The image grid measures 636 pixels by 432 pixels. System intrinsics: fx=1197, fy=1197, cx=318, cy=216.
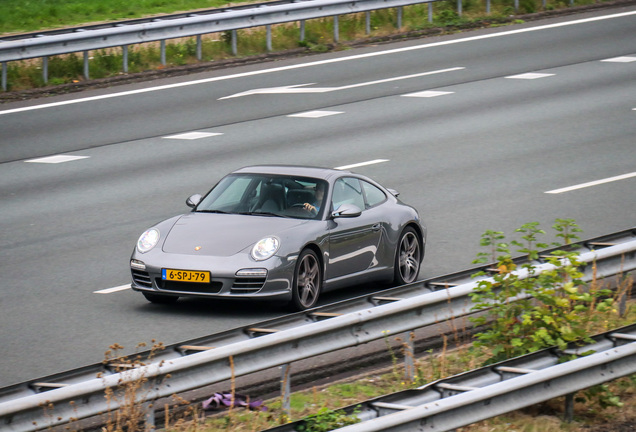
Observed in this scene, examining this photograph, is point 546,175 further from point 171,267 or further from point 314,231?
point 171,267

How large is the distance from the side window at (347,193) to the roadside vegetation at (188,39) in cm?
1250

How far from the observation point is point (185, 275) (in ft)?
36.6

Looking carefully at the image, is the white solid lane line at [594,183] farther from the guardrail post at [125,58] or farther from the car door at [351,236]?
the guardrail post at [125,58]

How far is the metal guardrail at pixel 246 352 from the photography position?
6.81m

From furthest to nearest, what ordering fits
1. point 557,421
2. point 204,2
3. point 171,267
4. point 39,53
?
point 204,2 → point 39,53 → point 171,267 → point 557,421

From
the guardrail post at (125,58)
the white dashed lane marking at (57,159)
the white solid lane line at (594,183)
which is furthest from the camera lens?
the guardrail post at (125,58)

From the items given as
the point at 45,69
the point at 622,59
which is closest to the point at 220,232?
the point at 45,69

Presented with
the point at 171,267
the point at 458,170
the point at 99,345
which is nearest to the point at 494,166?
the point at 458,170

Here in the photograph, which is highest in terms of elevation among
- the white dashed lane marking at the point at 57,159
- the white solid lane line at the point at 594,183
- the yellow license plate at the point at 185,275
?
the yellow license plate at the point at 185,275

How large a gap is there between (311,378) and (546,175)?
9317 millimetres

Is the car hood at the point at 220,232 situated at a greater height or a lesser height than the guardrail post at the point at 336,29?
greater

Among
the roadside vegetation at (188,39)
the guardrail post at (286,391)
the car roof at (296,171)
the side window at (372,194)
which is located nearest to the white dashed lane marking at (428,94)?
the roadside vegetation at (188,39)

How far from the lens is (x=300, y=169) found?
1278 cm

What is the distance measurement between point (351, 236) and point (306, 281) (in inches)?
34.8
